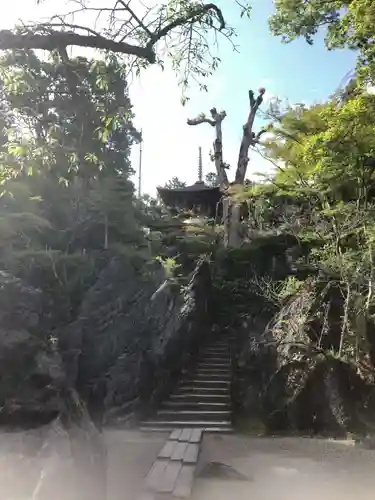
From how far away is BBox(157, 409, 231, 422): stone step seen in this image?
9.20m

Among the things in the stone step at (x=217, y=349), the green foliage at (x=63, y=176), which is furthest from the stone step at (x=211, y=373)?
the green foliage at (x=63, y=176)

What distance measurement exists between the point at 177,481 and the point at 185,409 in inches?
203

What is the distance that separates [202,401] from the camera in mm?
9852

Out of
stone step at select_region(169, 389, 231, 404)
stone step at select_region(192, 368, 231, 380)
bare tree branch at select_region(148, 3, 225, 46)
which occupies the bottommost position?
stone step at select_region(169, 389, 231, 404)

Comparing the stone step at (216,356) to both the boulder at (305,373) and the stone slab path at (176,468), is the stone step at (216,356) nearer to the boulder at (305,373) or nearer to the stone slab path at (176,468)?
the boulder at (305,373)

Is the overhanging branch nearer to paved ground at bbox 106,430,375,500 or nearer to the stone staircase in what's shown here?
paved ground at bbox 106,430,375,500

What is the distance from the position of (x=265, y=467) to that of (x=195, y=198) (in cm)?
1552

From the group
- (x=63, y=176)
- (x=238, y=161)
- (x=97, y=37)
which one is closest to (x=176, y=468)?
(x=63, y=176)

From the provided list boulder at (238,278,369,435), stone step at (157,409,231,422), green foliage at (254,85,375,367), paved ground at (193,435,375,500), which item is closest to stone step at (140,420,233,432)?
stone step at (157,409,231,422)

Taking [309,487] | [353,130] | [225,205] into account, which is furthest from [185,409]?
[225,205]

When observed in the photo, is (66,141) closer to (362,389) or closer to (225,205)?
(362,389)

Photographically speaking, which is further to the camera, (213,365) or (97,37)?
(213,365)

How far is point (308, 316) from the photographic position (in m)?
9.79

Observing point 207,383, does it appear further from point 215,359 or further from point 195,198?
point 195,198
